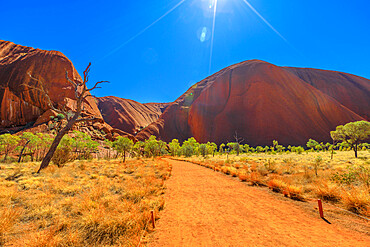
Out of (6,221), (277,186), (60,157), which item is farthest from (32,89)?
(277,186)

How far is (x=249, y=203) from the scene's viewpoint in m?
6.20

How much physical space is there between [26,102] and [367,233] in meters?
81.4

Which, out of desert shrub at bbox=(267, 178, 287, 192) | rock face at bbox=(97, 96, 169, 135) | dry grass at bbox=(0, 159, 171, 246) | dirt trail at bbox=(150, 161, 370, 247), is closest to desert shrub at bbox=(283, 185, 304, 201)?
desert shrub at bbox=(267, 178, 287, 192)

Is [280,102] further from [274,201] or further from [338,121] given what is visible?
[274,201]

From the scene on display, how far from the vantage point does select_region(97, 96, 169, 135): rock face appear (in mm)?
107113

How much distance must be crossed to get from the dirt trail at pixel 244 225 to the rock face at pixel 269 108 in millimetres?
66398

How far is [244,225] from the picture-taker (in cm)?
439

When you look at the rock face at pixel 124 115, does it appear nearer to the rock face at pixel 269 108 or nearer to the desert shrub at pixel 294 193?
the rock face at pixel 269 108

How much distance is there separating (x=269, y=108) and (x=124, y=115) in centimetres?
9999

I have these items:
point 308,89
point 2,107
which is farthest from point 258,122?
point 2,107

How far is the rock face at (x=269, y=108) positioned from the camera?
67.2 metres

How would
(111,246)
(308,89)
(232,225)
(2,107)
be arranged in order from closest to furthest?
(111,246) → (232,225) → (2,107) → (308,89)

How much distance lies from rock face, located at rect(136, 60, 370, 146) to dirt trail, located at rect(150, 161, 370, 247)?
66398 mm

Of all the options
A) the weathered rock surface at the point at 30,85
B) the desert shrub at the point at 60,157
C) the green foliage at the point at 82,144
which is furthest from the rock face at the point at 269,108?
the desert shrub at the point at 60,157
